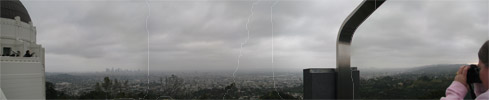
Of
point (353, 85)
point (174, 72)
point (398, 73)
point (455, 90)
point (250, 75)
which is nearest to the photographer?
point (455, 90)

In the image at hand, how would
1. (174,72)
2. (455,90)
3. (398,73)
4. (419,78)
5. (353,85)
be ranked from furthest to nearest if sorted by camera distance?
(174,72) → (353,85) → (398,73) → (419,78) → (455,90)

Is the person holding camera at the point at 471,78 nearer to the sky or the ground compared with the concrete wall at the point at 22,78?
nearer to the sky

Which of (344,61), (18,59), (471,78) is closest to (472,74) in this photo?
(471,78)

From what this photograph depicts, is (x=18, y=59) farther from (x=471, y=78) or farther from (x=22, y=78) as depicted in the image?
(x=471, y=78)

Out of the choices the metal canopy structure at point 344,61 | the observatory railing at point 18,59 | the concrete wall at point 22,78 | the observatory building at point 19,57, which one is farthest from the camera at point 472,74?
the observatory railing at point 18,59

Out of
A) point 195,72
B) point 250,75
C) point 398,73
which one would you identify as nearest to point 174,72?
point 195,72

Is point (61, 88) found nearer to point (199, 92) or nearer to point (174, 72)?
point (174, 72)

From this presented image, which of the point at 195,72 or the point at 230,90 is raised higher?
the point at 195,72

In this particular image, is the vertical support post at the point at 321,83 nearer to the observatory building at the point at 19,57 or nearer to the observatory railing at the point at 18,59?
the observatory building at the point at 19,57
